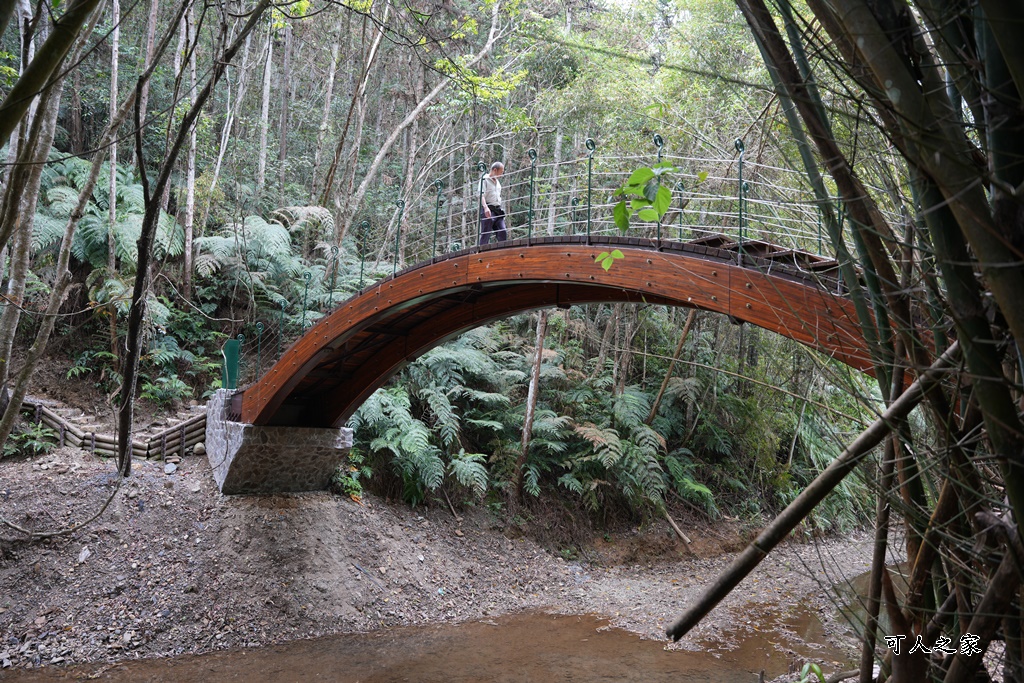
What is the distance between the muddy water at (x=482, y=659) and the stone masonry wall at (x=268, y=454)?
2281 mm

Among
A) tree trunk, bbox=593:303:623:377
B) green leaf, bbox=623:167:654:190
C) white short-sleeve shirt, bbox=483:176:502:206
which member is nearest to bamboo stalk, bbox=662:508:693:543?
tree trunk, bbox=593:303:623:377

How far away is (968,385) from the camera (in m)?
1.01

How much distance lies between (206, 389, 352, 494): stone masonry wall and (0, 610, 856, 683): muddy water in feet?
7.48

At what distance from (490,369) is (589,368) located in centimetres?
266

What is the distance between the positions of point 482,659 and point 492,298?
3.42 metres

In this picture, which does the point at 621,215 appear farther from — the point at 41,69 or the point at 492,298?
the point at 492,298

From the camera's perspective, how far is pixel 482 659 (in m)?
6.25

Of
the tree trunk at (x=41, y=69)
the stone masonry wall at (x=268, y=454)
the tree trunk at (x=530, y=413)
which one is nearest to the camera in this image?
the tree trunk at (x=41, y=69)

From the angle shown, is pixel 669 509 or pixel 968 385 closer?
pixel 968 385

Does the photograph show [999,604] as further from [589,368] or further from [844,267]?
[589,368]

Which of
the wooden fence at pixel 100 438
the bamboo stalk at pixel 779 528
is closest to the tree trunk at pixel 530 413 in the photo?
the wooden fence at pixel 100 438

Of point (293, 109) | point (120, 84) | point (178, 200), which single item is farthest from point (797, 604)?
point (293, 109)

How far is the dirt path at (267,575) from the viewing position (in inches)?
247

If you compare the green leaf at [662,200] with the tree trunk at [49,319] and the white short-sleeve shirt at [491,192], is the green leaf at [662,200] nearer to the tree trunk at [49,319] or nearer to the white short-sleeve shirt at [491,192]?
the tree trunk at [49,319]
